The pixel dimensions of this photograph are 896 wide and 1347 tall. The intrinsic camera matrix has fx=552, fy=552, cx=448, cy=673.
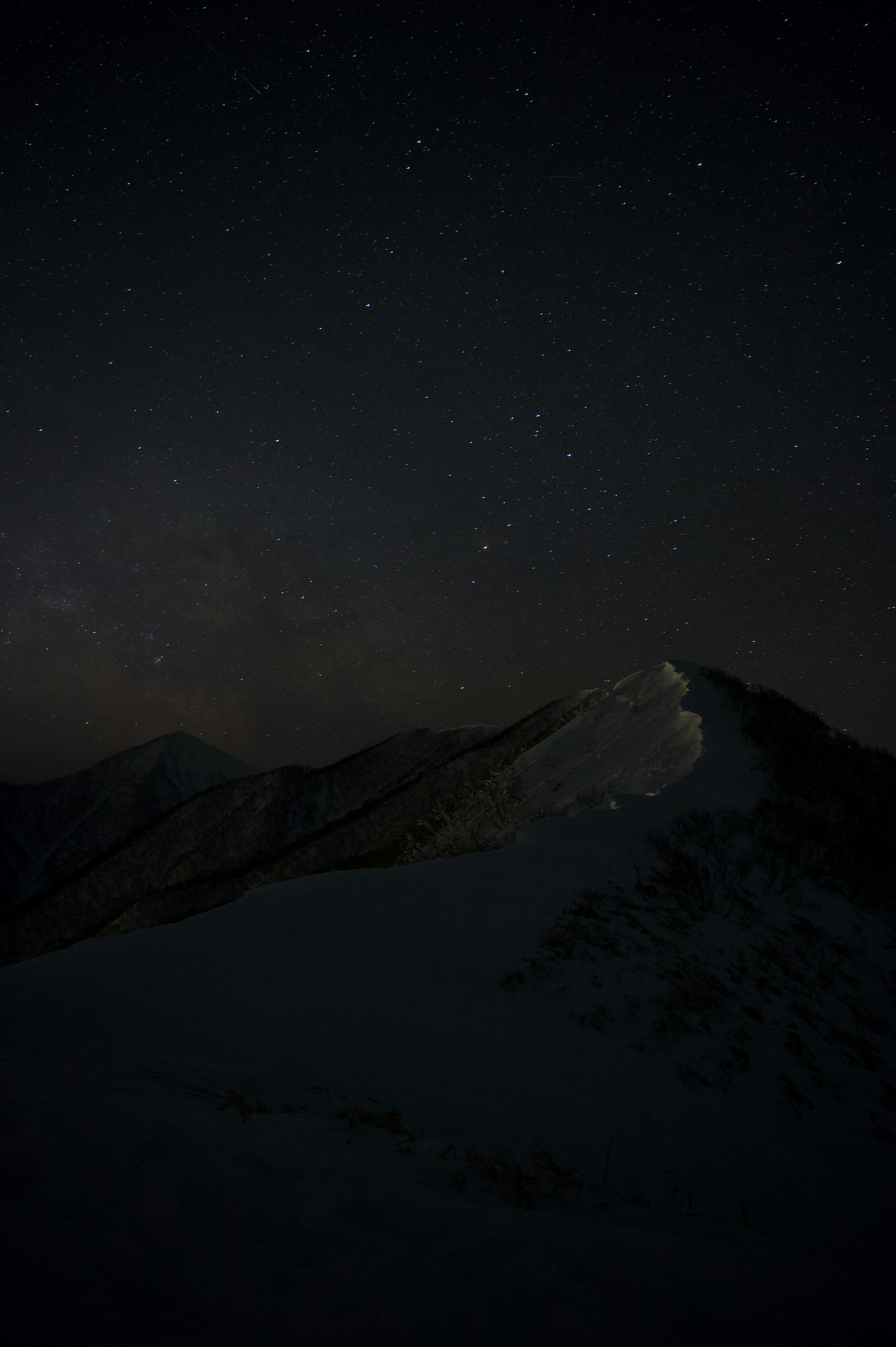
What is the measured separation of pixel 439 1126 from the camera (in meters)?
3.70

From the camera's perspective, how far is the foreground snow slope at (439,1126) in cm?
188

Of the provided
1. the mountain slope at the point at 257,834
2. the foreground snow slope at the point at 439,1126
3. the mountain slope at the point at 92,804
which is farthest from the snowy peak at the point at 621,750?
the mountain slope at the point at 92,804

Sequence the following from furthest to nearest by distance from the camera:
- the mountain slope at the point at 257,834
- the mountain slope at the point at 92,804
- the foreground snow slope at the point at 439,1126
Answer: the mountain slope at the point at 92,804
the mountain slope at the point at 257,834
the foreground snow slope at the point at 439,1126

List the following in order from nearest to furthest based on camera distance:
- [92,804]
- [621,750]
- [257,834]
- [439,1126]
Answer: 1. [439,1126]
2. [621,750]
3. [257,834]
4. [92,804]

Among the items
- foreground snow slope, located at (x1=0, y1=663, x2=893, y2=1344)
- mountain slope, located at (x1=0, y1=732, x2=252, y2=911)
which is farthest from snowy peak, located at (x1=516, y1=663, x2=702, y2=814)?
mountain slope, located at (x1=0, y1=732, x2=252, y2=911)

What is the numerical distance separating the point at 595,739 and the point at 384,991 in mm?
18331

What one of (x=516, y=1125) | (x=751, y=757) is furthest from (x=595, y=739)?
(x=516, y=1125)

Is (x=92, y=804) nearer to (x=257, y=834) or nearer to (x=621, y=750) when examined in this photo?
(x=257, y=834)

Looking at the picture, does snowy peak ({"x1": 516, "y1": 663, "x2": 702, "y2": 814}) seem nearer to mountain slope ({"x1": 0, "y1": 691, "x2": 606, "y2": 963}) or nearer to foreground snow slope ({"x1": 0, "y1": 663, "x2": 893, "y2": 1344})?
foreground snow slope ({"x1": 0, "y1": 663, "x2": 893, "y2": 1344})

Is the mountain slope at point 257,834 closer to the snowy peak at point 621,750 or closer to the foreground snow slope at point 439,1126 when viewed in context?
the snowy peak at point 621,750

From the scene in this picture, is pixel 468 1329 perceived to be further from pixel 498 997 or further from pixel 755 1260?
pixel 498 997

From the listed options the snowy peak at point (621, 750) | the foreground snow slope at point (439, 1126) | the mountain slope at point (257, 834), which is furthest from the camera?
the mountain slope at point (257, 834)

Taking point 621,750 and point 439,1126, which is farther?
point 621,750

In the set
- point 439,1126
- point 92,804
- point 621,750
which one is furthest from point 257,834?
point 92,804
